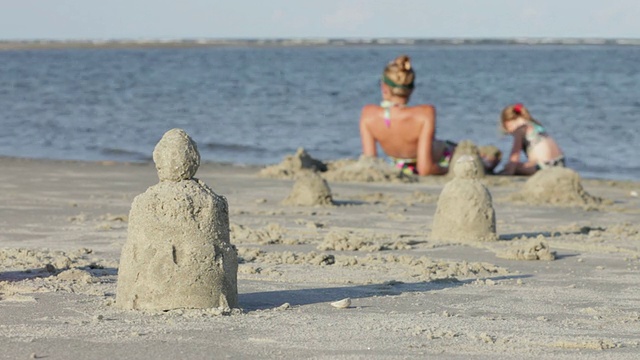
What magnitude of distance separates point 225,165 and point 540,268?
10150mm

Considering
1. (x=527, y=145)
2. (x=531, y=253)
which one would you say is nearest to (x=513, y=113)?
(x=527, y=145)

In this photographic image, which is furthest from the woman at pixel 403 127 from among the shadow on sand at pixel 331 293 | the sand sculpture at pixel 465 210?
the shadow on sand at pixel 331 293

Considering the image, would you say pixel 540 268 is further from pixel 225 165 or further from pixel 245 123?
pixel 245 123

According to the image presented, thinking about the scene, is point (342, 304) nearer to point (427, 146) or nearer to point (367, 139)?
point (427, 146)

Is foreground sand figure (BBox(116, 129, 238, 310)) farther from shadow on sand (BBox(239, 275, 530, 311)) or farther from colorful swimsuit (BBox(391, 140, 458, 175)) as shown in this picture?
colorful swimsuit (BBox(391, 140, 458, 175))

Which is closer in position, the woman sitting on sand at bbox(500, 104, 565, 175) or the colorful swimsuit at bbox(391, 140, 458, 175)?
the colorful swimsuit at bbox(391, 140, 458, 175)

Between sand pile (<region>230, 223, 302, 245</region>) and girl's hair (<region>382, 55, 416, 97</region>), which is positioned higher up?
girl's hair (<region>382, 55, 416, 97</region>)

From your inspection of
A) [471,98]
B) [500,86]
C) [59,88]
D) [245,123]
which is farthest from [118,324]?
[500,86]

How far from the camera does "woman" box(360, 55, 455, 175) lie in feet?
51.6

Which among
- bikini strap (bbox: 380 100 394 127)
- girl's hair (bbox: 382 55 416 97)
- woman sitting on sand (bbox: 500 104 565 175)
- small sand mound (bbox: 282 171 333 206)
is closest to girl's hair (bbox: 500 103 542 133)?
woman sitting on sand (bbox: 500 104 565 175)

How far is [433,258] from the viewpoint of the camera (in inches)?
357

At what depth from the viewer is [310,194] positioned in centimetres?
1234

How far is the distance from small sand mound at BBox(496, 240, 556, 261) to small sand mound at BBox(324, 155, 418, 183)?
19.2 feet

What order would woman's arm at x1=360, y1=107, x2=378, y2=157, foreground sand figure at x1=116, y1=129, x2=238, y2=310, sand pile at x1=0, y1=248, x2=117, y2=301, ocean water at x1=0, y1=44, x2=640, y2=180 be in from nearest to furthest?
1. foreground sand figure at x1=116, y1=129, x2=238, y2=310
2. sand pile at x1=0, y1=248, x2=117, y2=301
3. woman's arm at x1=360, y1=107, x2=378, y2=157
4. ocean water at x1=0, y1=44, x2=640, y2=180
